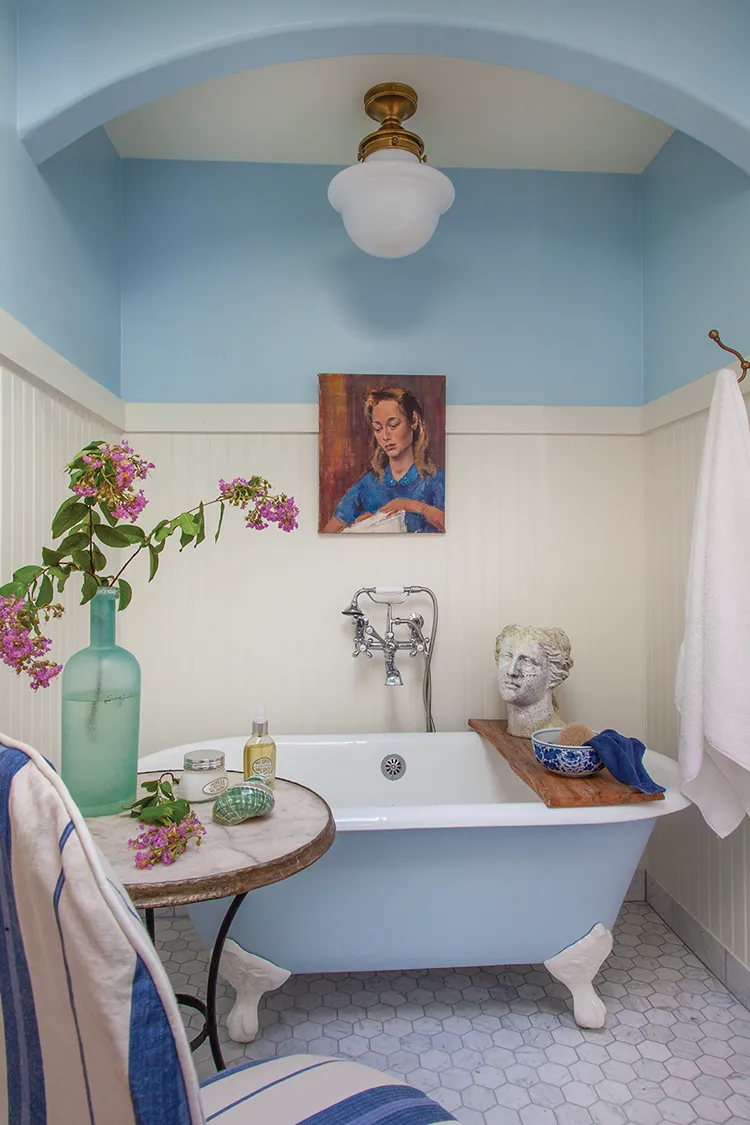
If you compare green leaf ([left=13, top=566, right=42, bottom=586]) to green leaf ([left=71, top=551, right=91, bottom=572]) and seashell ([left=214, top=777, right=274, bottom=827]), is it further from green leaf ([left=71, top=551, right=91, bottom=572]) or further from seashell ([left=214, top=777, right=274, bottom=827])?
seashell ([left=214, top=777, right=274, bottom=827])

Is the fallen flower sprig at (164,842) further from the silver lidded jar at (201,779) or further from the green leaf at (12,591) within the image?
the green leaf at (12,591)

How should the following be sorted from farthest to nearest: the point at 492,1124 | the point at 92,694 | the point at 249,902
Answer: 1. the point at 249,902
2. the point at 492,1124
3. the point at 92,694

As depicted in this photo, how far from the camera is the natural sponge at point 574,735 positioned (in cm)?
210

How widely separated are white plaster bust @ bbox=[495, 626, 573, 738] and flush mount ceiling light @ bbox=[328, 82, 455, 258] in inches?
52.6

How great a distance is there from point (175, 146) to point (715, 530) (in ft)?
7.36

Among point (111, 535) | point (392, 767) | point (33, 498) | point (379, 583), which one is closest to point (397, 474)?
point (379, 583)

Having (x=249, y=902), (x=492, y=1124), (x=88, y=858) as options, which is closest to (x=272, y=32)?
(x=88, y=858)

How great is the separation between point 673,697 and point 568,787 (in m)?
0.82

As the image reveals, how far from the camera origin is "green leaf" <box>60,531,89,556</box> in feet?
4.20

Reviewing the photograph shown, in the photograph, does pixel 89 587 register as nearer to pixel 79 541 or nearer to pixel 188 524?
pixel 79 541

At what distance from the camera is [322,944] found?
190 cm

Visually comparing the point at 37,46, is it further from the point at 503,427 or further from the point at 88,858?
the point at 88,858

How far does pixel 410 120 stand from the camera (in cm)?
251

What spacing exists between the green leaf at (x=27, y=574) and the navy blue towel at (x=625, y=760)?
1442 millimetres
